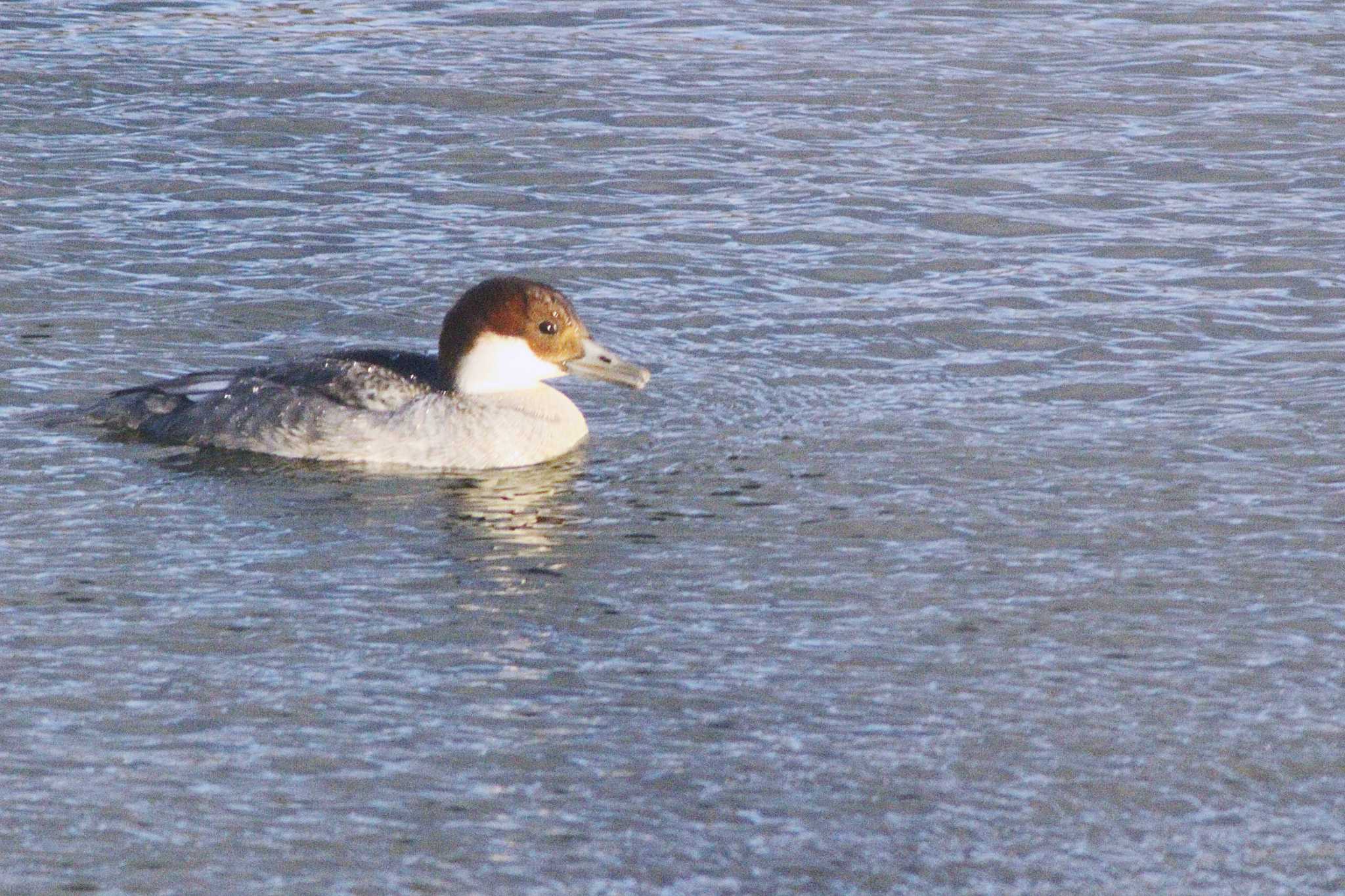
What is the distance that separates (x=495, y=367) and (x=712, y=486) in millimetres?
1589

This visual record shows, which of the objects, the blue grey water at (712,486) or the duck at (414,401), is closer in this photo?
→ the blue grey water at (712,486)

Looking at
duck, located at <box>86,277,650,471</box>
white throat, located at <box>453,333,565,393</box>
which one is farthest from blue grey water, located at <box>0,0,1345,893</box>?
white throat, located at <box>453,333,565,393</box>

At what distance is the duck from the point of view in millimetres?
10844

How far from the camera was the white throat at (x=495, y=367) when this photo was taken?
36.9ft

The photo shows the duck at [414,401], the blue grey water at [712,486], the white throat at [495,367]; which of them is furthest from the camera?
the white throat at [495,367]

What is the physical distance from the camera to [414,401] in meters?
11.0

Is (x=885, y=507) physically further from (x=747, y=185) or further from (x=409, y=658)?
(x=747, y=185)

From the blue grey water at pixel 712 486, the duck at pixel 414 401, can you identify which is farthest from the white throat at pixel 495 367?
the blue grey water at pixel 712 486

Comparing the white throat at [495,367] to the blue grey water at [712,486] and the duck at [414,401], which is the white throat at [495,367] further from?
the blue grey water at [712,486]

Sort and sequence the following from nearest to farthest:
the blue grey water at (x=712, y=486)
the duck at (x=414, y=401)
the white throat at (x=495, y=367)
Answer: the blue grey water at (x=712, y=486) < the duck at (x=414, y=401) < the white throat at (x=495, y=367)

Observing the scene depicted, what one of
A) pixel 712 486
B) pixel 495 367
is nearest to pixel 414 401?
pixel 495 367

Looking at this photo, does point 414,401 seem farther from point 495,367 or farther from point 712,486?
point 712,486

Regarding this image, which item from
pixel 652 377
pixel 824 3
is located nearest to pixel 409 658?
pixel 652 377

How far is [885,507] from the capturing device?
991 cm
